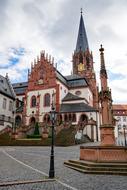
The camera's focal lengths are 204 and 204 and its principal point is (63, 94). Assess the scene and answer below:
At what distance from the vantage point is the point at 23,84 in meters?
69.6

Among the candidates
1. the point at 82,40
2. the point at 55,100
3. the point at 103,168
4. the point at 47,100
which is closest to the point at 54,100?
the point at 55,100

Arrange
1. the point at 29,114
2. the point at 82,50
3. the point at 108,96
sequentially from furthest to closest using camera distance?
1. the point at 82,50
2. the point at 29,114
3. the point at 108,96

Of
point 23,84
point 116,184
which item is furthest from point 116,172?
point 23,84

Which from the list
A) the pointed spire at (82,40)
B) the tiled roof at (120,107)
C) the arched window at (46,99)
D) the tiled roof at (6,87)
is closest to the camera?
the arched window at (46,99)

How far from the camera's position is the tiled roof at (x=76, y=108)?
156ft

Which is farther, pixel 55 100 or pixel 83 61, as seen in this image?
pixel 83 61

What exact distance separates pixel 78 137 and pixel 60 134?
367cm

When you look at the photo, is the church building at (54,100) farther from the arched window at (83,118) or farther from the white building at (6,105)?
the white building at (6,105)

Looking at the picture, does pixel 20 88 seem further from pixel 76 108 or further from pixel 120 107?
pixel 120 107

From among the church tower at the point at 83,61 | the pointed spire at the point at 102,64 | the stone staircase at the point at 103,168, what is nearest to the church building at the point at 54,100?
the church tower at the point at 83,61

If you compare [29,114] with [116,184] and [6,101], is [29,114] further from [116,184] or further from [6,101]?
[116,184]

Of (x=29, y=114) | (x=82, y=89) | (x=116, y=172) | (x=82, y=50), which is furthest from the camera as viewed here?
(x=82, y=50)

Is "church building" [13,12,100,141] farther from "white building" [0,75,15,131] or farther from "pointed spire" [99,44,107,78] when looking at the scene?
"pointed spire" [99,44,107,78]

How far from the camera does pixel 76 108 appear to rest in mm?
49188
